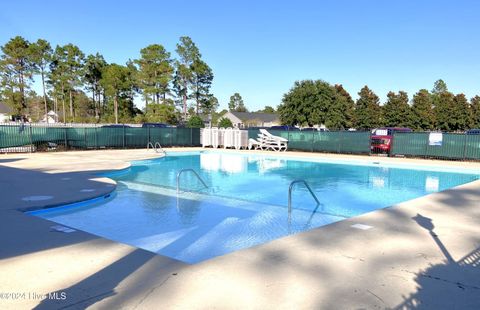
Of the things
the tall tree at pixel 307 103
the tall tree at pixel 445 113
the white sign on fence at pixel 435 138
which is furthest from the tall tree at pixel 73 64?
the tall tree at pixel 445 113

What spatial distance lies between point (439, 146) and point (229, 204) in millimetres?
→ 14088

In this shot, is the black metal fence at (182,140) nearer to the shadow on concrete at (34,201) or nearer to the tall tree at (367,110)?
the shadow on concrete at (34,201)

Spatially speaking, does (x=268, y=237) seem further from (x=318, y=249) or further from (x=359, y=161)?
(x=359, y=161)

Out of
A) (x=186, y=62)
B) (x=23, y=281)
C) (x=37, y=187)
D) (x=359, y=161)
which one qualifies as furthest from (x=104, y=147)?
(x=186, y=62)

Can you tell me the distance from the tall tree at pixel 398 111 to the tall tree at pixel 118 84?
36.5 m

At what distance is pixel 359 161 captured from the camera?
17391 mm

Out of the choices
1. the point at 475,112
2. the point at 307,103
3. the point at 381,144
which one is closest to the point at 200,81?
the point at 307,103

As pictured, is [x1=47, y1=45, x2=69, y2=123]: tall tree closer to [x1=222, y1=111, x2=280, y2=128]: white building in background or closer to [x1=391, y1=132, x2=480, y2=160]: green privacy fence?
[x1=222, y1=111, x2=280, y2=128]: white building in background

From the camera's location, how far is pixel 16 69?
147 ft

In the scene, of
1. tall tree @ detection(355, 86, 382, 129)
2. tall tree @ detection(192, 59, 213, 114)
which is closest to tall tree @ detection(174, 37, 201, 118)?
tall tree @ detection(192, 59, 213, 114)

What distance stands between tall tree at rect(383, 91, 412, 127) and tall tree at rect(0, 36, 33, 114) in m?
49.2

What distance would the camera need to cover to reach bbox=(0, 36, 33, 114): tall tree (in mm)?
43906

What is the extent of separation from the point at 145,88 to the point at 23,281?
39.9 m

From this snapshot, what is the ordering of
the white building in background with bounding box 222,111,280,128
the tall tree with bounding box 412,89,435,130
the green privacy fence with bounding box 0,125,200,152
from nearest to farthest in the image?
1. the green privacy fence with bounding box 0,125,200,152
2. the tall tree with bounding box 412,89,435,130
3. the white building in background with bounding box 222,111,280,128
